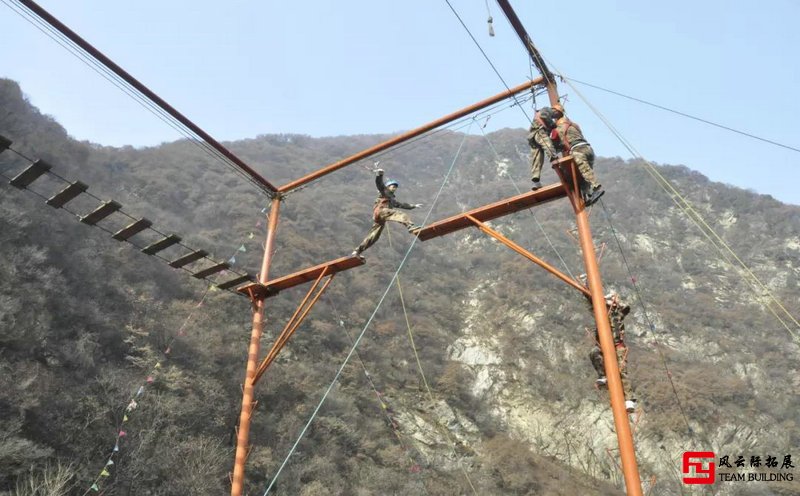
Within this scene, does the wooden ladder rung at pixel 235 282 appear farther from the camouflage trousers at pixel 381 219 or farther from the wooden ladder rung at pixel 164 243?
the camouflage trousers at pixel 381 219

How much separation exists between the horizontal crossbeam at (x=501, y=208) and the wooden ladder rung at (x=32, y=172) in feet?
16.2

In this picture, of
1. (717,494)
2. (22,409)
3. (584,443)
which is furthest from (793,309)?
(22,409)

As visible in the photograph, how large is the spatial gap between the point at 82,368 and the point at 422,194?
204ft

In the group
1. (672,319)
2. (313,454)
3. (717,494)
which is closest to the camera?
(313,454)

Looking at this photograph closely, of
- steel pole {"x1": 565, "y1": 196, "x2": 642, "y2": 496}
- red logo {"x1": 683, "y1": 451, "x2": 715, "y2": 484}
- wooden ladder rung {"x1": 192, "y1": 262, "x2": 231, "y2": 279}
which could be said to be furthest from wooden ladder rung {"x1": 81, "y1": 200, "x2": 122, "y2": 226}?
red logo {"x1": 683, "y1": 451, "x2": 715, "y2": 484}

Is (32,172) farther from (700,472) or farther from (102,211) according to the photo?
(700,472)

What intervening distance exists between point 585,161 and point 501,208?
1.22 m

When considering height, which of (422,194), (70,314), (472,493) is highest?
(422,194)

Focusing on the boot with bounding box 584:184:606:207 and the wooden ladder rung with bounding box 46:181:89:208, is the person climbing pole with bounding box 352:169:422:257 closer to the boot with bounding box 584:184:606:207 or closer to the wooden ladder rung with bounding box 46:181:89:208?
the boot with bounding box 584:184:606:207

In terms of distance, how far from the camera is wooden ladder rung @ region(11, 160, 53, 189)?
5812 millimetres

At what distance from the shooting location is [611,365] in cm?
473

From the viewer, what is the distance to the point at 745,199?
A: 66.4 metres

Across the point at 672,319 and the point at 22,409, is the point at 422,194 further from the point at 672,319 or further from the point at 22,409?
the point at 22,409

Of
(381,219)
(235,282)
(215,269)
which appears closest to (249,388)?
(235,282)
